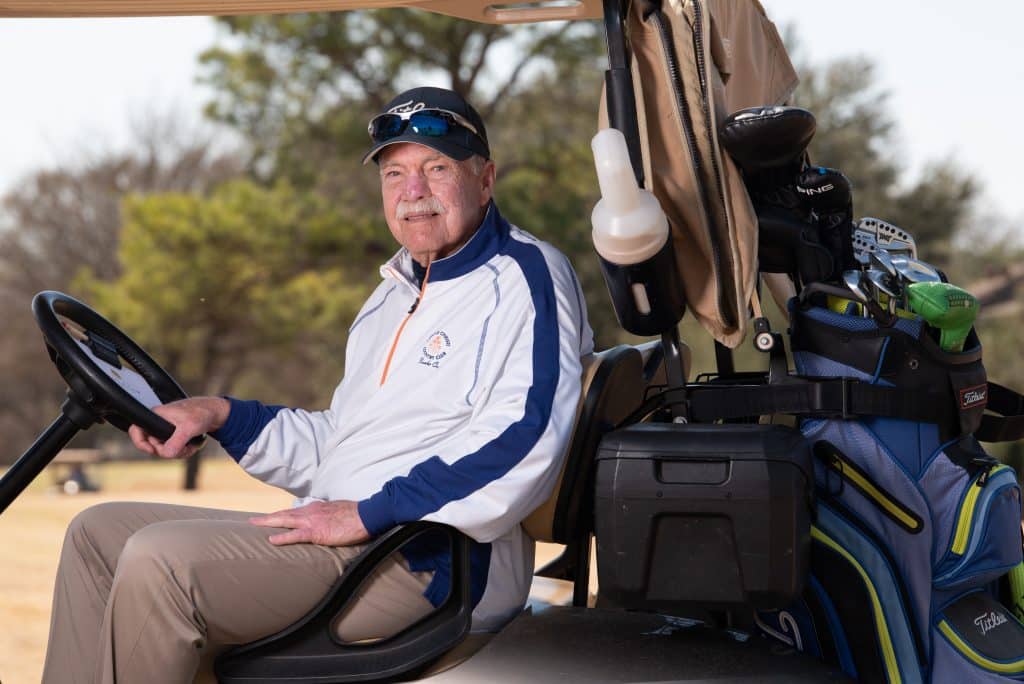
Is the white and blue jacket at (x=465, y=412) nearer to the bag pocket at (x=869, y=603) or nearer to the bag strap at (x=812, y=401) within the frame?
the bag strap at (x=812, y=401)

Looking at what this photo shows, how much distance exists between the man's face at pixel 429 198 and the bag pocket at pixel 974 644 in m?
1.06

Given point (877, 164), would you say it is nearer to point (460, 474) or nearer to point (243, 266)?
point (243, 266)

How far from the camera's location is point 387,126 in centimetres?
236

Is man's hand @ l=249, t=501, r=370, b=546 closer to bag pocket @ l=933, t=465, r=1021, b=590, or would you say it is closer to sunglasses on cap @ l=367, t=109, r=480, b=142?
sunglasses on cap @ l=367, t=109, r=480, b=142

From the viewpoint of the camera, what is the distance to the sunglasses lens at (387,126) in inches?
92.4

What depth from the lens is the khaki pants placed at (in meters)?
1.94

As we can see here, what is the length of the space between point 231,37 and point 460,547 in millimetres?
16925

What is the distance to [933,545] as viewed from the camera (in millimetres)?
2098

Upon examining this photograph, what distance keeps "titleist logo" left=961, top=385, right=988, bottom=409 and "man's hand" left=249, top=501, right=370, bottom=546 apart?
995 millimetres

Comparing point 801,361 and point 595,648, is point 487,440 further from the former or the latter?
point 801,361

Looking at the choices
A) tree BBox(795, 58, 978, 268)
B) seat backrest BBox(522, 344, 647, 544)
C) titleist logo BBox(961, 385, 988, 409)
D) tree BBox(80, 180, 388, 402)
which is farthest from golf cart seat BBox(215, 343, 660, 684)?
tree BBox(795, 58, 978, 268)

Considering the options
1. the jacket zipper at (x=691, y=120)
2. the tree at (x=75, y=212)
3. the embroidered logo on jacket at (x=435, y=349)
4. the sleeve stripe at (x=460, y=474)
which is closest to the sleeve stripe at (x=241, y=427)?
the embroidered logo on jacket at (x=435, y=349)

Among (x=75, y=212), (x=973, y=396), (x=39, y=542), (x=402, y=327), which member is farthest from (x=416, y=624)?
(x=75, y=212)

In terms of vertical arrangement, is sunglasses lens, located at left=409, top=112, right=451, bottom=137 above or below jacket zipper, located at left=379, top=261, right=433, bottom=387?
above
